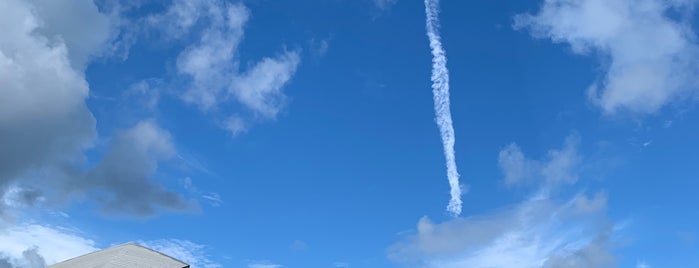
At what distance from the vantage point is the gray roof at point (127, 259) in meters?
174

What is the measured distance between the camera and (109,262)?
174000 millimetres

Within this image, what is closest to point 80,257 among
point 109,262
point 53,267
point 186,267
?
point 53,267

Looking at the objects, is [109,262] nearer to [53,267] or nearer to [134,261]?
[134,261]

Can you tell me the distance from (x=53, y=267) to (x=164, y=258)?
148ft

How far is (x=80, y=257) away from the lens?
7584 inches

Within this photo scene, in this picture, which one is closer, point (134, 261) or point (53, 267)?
point (134, 261)

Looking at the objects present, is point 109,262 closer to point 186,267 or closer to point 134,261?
point 134,261

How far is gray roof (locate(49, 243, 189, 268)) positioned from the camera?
174m

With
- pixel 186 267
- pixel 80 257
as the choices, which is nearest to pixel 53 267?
pixel 80 257

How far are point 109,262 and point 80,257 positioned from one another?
2517 centimetres

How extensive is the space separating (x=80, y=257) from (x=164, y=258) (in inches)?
1353

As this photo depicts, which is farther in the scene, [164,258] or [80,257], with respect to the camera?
[80,257]

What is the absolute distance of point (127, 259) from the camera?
176 metres

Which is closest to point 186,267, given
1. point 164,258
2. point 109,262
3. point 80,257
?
point 164,258
